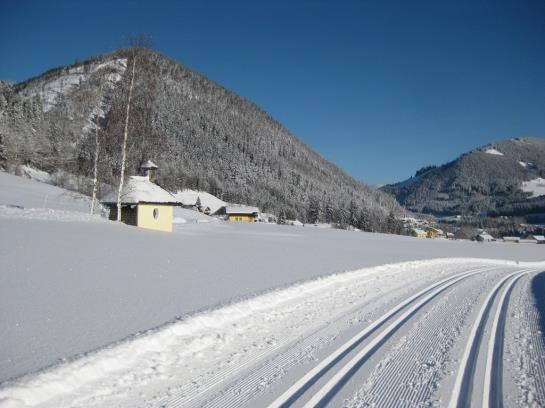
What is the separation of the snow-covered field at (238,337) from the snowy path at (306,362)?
0.08 ft

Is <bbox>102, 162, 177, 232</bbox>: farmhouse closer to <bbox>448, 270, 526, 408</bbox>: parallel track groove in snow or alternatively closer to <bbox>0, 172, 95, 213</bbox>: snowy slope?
<bbox>0, 172, 95, 213</bbox>: snowy slope

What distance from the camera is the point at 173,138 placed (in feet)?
412

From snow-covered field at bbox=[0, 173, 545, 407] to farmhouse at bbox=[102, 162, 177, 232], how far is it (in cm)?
1095

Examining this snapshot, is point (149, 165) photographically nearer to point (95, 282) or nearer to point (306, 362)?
point (95, 282)

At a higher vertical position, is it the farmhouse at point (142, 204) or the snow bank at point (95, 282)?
the farmhouse at point (142, 204)

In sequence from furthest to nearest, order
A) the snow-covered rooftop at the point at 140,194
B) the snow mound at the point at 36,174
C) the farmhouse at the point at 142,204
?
the snow mound at the point at 36,174
the farmhouse at the point at 142,204
the snow-covered rooftop at the point at 140,194

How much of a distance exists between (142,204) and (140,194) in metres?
0.65

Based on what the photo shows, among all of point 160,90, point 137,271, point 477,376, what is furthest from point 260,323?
point 160,90

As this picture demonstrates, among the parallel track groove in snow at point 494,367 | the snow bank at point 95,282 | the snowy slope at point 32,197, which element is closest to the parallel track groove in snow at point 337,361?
the parallel track groove in snow at point 494,367

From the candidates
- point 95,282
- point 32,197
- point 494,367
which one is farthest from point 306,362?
point 32,197

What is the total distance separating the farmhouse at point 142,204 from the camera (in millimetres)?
24141

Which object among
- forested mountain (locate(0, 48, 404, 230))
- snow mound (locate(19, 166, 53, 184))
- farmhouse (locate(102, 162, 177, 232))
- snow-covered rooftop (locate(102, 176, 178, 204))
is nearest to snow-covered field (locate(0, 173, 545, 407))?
forested mountain (locate(0, 48, 404, 230))

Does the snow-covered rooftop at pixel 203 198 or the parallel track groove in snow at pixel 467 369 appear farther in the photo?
the snow-covered rooftop at pixel 203 198

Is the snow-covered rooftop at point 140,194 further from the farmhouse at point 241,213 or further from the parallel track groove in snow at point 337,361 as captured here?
the farmhouse at point 241,213
